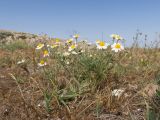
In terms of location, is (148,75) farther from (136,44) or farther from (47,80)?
(136,44)

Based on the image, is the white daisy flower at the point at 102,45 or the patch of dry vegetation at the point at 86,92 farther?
the white daisy flower at the point at 102,45

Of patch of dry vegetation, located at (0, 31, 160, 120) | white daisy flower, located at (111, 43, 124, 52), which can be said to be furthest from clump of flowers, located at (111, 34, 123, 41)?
white daisy flower, located at (111, 43, 124, 52)

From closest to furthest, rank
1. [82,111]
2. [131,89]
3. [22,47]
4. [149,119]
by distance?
[149,119] < [82,111] < [131,89] < [22,47]

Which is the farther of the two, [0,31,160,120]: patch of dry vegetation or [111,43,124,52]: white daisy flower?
[111,43,124,52]: white daisy flower

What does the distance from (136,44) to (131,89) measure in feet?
7.50

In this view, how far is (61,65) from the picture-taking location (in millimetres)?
3965

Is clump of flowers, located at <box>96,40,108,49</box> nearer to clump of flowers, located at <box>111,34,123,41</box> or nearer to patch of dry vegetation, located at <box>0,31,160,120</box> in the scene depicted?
patch of dry vegetation, located at <box>0,31,160,120</box>

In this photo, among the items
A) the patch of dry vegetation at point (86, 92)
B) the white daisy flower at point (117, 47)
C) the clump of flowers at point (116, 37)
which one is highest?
the clump of flowers at point (116, 37)

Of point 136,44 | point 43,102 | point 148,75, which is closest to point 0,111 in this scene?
point 43,102

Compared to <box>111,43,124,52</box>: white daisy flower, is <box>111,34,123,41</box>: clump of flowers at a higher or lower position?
higher

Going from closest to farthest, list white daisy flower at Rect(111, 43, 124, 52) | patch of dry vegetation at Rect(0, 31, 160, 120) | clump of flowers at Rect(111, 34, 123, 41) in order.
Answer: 1. patch of dry vegetation at Rect(0, 31, 160, 120)
2. white daisy flower at Rect(111, 43, 124, 52)
3. clump of flowers at Rect(111, 34, 123, 41)

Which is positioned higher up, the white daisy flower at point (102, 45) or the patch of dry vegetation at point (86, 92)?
the white daisy flower at point (102, 45)

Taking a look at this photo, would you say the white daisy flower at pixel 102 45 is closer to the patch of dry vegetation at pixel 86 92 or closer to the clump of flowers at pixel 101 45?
the clump of flowers at pixel 101 45

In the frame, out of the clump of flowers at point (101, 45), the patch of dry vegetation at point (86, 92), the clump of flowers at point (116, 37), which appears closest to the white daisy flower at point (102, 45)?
the clump of flowers at point (101, 45)
